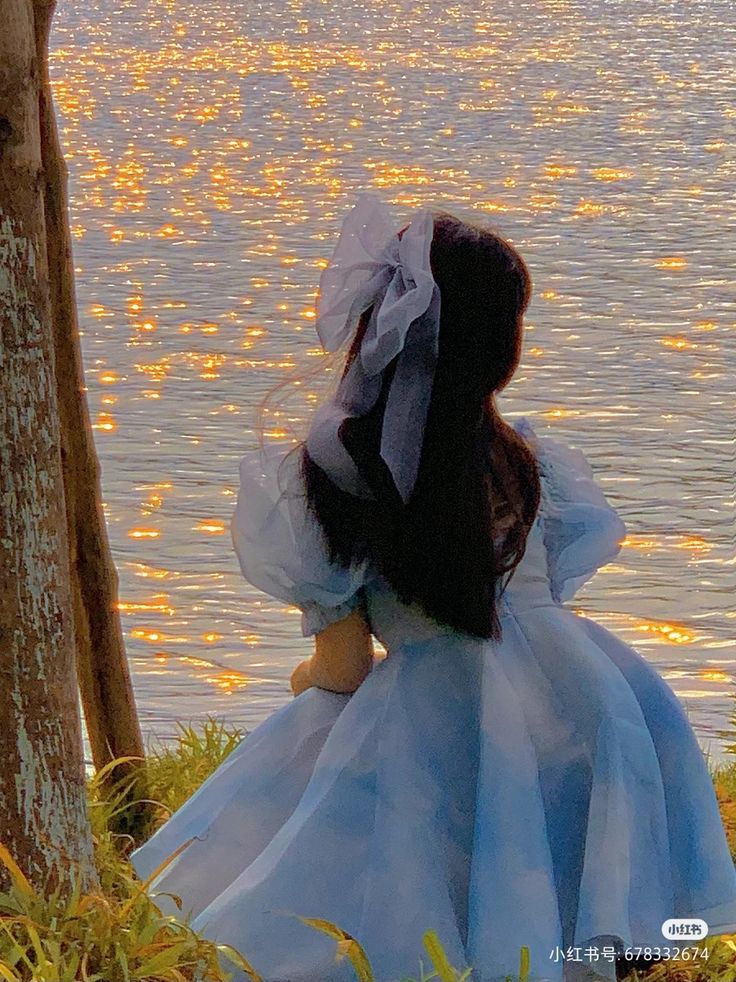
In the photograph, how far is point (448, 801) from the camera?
2.30 metres

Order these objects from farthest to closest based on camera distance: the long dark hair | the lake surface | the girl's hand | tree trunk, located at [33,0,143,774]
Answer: the lake surface
tree trunk, located at [33,0,143,774]
the girl's hand
the long dark hair

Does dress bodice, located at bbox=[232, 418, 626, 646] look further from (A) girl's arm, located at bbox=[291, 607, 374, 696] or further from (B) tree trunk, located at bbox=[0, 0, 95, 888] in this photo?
(B) tree trunk, located at bbox=[0, 0, 95, 888]

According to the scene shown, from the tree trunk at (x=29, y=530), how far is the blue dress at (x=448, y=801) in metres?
0.23

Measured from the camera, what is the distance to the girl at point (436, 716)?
2.22 meters

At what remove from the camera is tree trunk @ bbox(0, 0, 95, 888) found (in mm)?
2156

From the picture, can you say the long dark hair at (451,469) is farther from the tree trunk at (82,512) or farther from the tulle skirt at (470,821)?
the tree trunk at (82,512)

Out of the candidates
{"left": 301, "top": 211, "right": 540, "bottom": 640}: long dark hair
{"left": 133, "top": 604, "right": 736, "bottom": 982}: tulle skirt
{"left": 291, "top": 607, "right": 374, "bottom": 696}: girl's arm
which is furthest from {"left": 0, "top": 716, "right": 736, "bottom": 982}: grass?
{"left": 301, "top": 211, "right": 540, "bottom": 640}: long dark hair

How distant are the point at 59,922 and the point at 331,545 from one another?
62 cm

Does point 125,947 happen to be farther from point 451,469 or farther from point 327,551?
point 451,469

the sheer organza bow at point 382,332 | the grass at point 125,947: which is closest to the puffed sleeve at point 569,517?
the sheer organza bow at point 382,332

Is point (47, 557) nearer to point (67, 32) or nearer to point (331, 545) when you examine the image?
point (331, 545)

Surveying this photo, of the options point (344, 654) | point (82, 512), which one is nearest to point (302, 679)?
point (344, 654)

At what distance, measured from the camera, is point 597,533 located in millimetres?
2523

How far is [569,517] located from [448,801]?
47 cm
